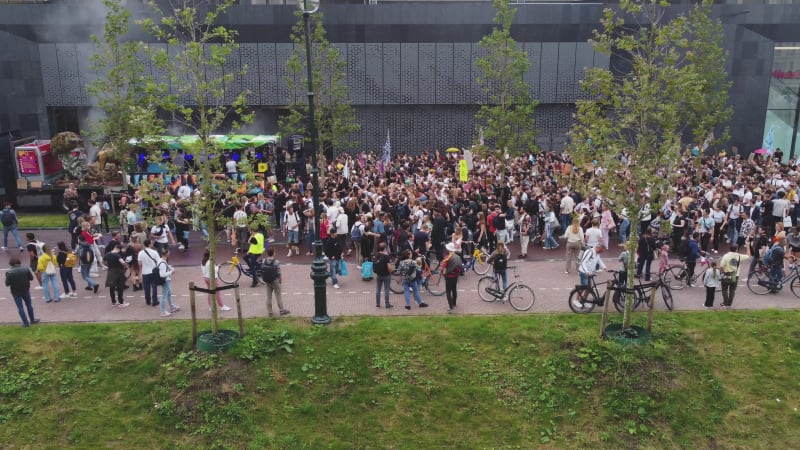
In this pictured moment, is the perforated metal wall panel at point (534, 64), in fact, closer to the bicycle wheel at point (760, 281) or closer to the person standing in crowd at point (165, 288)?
the bicycle wheel at point (760, 281)

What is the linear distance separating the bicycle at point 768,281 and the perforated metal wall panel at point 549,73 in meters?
22.7

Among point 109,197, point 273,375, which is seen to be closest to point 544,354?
point 273,375

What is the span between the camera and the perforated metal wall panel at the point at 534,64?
35.8m

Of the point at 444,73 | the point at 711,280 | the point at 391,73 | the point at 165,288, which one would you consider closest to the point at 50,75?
the point at 391,73

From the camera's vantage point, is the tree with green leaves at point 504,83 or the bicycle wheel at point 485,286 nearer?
the bicycle wheel at point 485,286

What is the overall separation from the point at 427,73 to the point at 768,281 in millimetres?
24673

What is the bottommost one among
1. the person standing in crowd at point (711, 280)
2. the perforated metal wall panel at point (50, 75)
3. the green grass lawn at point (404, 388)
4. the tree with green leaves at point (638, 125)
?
the green grass lawn at point (404, 388)

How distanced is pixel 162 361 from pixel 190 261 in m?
7.18

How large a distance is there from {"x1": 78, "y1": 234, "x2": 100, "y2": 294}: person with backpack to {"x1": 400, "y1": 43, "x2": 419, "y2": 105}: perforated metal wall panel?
23807 mm

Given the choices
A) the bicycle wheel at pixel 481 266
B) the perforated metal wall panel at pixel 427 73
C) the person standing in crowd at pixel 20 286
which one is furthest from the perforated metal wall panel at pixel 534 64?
the person standing in crowd at pixel 20 286

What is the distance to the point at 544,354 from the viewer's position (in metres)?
12.1

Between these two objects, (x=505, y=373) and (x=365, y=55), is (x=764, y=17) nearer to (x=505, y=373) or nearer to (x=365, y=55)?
(x=365, y=55)

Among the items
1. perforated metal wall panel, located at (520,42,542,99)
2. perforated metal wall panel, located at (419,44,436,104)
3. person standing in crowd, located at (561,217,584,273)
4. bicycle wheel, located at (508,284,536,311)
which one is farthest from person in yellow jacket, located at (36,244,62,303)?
perforated metal wall panel, located at (520,42,542,99)

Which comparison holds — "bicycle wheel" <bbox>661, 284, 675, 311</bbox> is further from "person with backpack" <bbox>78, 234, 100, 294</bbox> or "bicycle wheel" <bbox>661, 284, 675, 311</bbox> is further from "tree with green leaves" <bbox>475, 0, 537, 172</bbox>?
"person with backpack" <bbox>78, 234, 100, 294</bbox>
